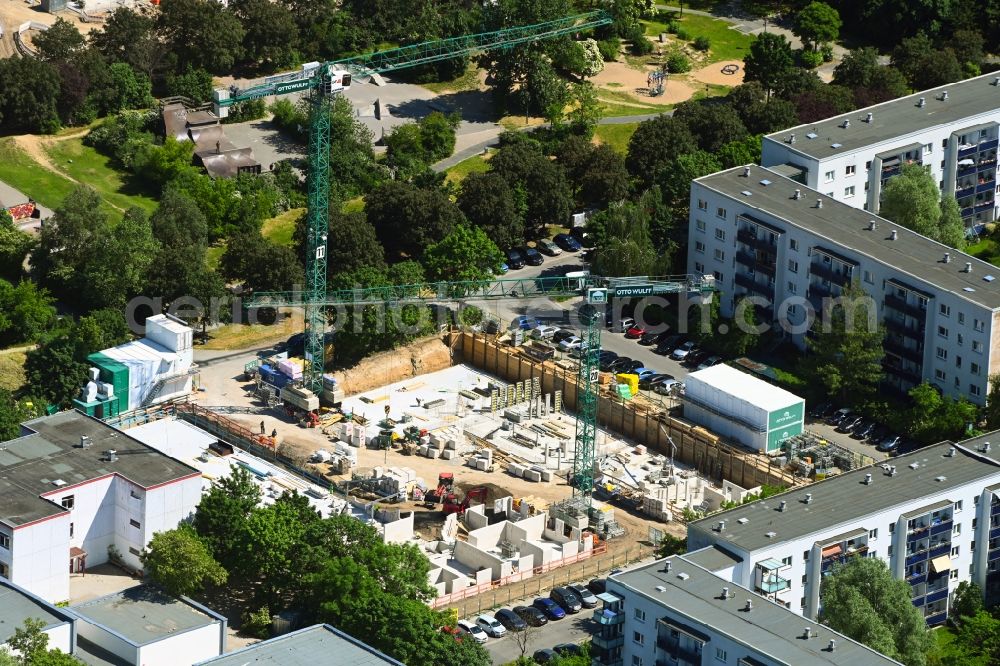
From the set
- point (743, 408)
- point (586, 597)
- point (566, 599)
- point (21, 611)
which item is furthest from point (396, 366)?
point (21, 611)

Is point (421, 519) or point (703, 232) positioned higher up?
point (703, 232)

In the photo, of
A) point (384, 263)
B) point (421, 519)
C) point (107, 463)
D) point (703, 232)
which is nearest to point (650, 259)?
point (703, 232)

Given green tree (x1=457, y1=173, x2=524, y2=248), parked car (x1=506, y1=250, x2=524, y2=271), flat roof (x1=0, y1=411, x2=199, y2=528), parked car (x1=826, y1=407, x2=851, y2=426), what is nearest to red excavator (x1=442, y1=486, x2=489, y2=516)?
flat roof (x1=0, y1=411, x2=199, y2=528)

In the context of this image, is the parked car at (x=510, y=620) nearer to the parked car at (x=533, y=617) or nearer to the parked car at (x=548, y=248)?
the parked car at (x=533, y=617)

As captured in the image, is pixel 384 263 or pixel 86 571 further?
pixel 384 263

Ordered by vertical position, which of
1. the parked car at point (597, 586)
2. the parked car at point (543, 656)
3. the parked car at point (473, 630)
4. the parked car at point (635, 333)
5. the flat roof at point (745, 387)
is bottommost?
the parked car at point (543, 656)

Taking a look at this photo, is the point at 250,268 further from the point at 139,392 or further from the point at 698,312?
the point at 698,312

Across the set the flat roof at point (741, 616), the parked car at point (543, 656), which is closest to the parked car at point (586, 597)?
the parked car at point (543, 656)
